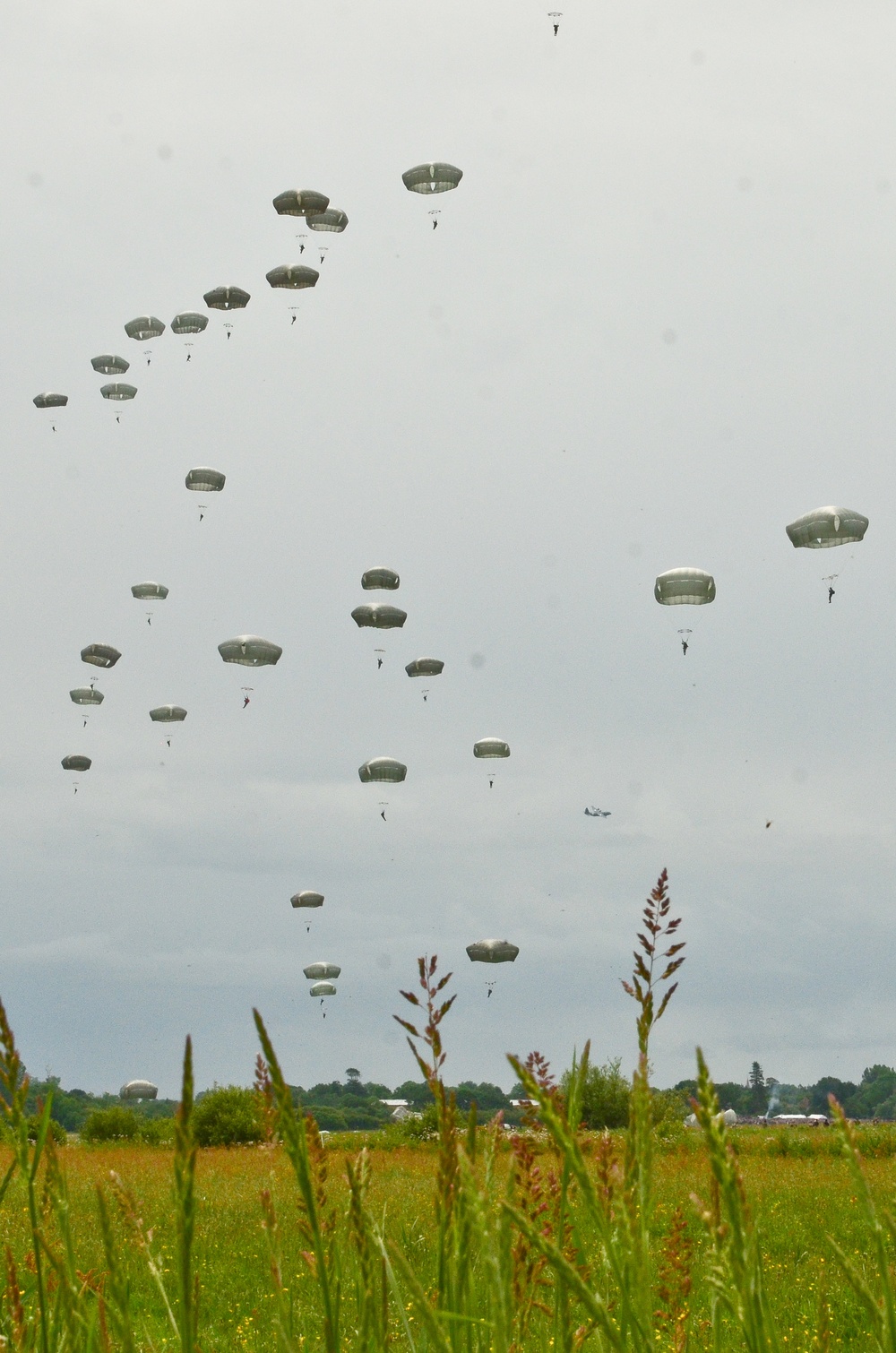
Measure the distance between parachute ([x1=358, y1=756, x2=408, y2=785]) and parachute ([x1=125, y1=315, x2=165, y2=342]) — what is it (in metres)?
21.4

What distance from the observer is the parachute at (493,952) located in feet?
210

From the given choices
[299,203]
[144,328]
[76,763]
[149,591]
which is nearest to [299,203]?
[299,203]

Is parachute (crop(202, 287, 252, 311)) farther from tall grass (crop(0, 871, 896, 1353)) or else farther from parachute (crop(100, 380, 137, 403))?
tall grass (crop(0, 871, 896, 1353))

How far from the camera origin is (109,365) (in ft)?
194

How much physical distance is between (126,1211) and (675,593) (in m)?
43.9

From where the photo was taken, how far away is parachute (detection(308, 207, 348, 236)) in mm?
56438

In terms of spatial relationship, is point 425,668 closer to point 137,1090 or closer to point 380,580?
point 380,580

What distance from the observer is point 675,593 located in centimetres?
4462

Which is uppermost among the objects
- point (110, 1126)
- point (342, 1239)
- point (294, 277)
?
point (294, 277)

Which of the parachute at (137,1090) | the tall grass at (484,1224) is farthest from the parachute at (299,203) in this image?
the tall grass at (484,1224)

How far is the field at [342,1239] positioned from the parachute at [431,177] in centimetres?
3762

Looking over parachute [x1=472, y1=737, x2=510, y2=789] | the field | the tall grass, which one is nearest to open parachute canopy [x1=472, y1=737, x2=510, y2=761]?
parachute [x1=472, y1=737, x2=510, y2=789]

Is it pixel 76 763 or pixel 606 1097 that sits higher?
pixel 76 763

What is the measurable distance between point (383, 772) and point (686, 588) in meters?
17.4
